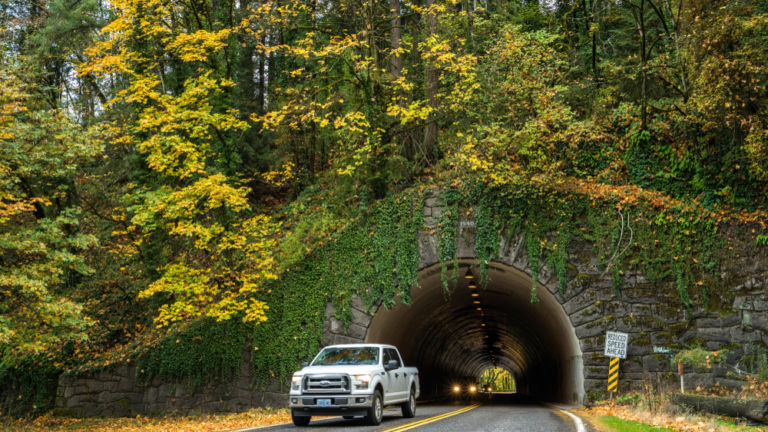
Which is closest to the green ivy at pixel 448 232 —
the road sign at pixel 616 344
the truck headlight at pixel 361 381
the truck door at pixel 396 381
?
the truck door at pixel 396 381

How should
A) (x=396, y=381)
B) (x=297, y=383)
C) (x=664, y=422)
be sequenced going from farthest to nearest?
(x=396, y=381)
(x=297, y=383)
(x=664, y=422)

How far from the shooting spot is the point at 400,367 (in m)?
15.1

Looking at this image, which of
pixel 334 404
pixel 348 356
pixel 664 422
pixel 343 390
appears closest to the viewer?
pixel 664 422

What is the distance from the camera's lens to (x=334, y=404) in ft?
39.9

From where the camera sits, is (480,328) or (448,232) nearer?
(448,232)

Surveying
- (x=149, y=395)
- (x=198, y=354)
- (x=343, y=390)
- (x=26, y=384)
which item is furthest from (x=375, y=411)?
(x=26, y=384)

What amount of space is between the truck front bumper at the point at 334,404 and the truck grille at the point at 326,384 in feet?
0.43

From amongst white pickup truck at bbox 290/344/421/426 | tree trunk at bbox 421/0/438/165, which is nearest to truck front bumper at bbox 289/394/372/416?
white pickup truck at bbox 290/344/421/426

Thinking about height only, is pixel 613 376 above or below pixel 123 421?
above

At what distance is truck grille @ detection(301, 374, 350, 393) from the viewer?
12.4 meters

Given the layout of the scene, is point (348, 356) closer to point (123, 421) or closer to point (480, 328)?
point (123, 421)

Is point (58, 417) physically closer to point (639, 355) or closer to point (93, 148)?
point (93, 148)

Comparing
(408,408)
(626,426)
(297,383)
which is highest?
(297,383)

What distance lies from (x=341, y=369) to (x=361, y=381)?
23.0 inches
